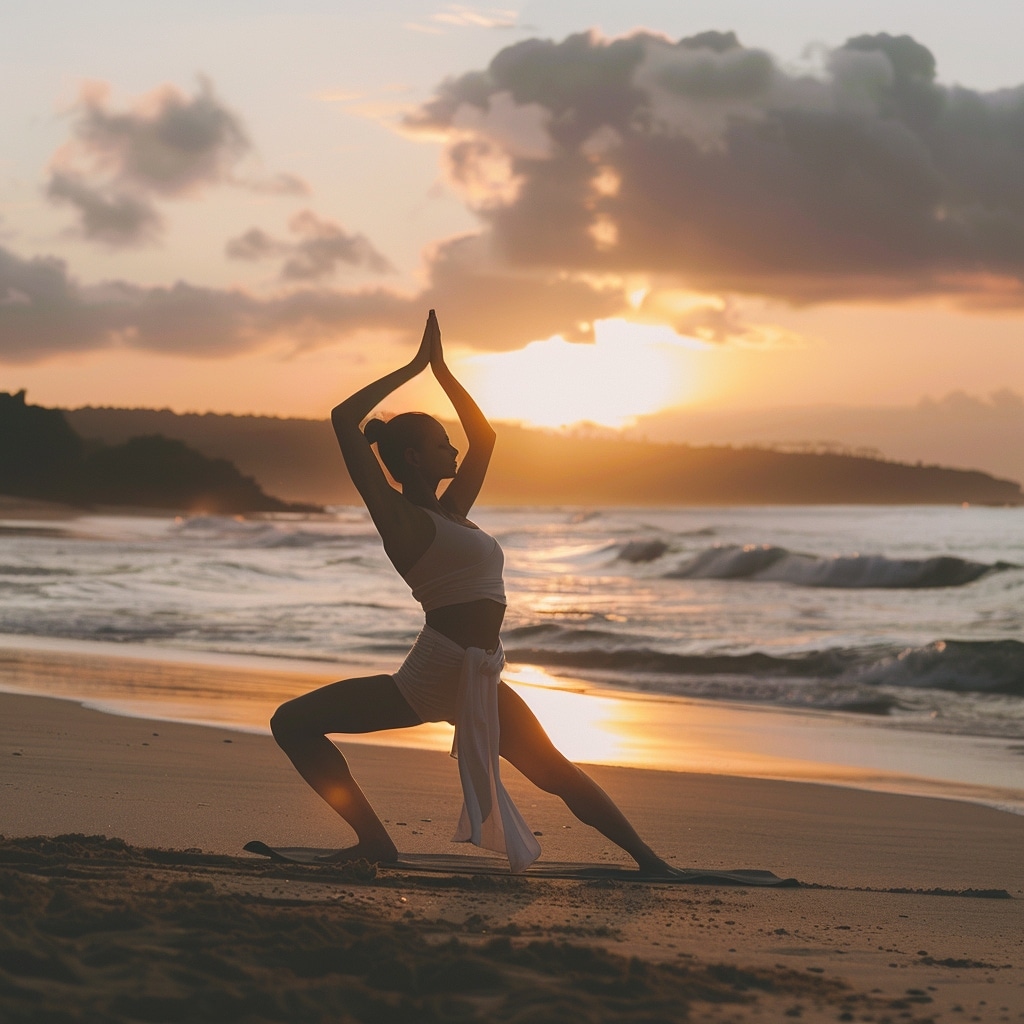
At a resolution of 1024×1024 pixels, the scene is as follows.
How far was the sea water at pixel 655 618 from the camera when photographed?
1312 cm

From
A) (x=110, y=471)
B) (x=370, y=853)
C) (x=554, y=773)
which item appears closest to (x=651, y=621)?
(x=554, y=773)

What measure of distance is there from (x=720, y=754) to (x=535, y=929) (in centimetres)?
521

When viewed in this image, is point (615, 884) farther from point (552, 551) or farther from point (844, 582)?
point (552, 551)

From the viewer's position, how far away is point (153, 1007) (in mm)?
2566

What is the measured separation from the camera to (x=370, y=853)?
174 inches

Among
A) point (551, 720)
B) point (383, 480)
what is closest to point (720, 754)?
point (551, 720)

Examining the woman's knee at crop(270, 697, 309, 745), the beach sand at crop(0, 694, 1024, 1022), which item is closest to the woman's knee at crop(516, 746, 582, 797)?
the beach sand at crop(0, 694, 1024, 1022)

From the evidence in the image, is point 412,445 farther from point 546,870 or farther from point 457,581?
point 546,870

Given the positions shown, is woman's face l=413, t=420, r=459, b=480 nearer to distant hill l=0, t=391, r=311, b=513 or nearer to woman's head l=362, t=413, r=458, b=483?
woman's head l=362, t=413, r=458, b=483

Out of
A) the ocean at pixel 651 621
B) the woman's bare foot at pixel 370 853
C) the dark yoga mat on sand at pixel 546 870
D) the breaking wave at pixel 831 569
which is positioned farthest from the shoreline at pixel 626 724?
the breaking wave at pixel 831 569

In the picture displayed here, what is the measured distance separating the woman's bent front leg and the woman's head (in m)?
0.75

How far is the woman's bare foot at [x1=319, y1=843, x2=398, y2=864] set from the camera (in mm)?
4375

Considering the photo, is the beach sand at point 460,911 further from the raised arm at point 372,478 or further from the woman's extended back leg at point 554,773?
the raised arm at point 372,478

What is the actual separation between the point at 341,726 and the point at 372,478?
91 centimetres
